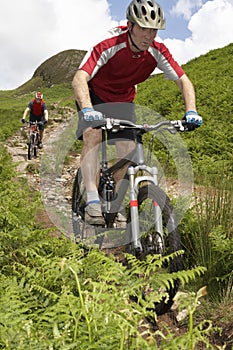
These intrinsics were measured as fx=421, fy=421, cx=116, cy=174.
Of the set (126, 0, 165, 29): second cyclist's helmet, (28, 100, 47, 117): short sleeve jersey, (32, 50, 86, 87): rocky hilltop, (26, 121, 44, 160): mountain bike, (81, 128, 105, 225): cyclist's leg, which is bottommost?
(81, 128, 105, 225): cyclist's leg

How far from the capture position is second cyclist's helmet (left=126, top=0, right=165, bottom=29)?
12.6 feet

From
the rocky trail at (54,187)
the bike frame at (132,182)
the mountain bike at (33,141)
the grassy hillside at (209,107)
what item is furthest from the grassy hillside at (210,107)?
Result: the mountain bike at (33,141)

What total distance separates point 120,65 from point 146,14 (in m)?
0.67

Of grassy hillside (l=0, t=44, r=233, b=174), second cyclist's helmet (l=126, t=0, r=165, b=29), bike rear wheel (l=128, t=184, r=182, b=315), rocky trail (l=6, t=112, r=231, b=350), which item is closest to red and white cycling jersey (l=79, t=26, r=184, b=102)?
second cyclist's helmet (l=126, t=0, r=165, b=29)

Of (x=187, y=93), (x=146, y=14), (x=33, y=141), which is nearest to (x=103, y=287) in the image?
(x=146, y=14)

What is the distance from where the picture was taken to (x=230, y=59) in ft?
70.0

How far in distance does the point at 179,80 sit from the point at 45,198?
450 cm

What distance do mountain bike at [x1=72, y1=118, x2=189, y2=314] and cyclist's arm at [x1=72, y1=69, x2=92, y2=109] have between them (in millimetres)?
342

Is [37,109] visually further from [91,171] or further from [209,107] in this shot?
[91,171]

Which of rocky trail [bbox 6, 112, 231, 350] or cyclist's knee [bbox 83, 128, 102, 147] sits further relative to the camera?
cyclist's knee [bbox 83, 128, 102, 147]

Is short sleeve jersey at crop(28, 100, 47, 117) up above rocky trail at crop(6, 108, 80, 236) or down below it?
above

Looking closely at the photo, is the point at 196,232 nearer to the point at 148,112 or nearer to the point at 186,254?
the point at 186,254

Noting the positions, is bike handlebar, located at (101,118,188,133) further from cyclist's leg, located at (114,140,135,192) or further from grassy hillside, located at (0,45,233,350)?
grassy hillside, located at (0,45,233,350)

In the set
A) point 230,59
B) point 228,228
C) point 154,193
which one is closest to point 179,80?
point 154,193
